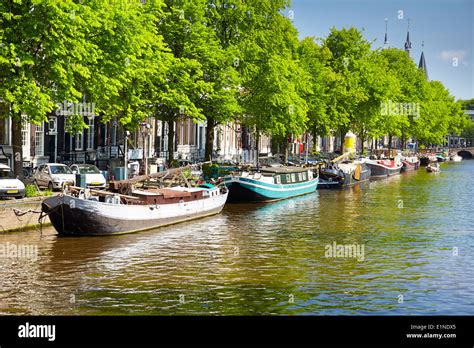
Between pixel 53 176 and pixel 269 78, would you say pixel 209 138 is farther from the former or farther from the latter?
pixel 53 176

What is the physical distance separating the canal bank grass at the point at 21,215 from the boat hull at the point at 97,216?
1.30 m

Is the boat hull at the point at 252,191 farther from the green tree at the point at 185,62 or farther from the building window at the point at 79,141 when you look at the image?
the building window at the point at 79,141

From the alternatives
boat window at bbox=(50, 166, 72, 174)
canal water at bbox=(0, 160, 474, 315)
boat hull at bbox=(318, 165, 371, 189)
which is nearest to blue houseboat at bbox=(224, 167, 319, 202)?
canal water at bbox=(0, 160, 474, 315)

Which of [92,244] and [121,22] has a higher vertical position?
[121,22]

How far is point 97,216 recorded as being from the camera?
106 ft
